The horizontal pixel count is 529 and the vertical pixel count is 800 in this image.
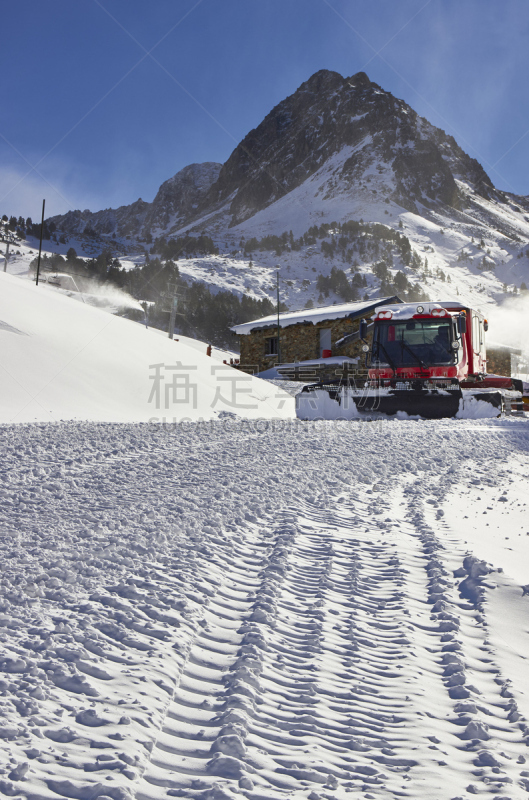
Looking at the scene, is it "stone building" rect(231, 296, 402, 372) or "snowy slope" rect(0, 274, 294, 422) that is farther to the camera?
"stone building" rect(231, 296, 402, 372)

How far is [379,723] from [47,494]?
3698mm

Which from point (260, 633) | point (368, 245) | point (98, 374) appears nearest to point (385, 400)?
point (98, 374)

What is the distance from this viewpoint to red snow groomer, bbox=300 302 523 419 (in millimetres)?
12648

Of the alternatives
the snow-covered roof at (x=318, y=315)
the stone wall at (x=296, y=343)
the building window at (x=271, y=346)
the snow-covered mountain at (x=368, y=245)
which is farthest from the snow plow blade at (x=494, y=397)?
the snow-covered mountain at (x=368, y=245)

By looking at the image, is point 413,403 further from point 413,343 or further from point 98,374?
point 98,374

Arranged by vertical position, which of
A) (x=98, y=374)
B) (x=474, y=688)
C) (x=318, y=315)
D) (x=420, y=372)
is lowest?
(x=474, y=688)

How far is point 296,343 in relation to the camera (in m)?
32.1

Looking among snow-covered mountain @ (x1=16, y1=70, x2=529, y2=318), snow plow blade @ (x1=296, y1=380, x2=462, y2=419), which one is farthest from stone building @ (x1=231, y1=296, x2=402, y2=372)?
snow-covered mountain @ (x1=16, y1=70, x2=529, y2=318)

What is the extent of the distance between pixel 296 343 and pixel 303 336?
0.61 metres

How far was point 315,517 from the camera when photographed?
14.5 ft

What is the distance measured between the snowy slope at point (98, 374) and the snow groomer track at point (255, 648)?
7080 mm

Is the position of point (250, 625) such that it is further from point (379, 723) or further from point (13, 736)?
point (13, 736)

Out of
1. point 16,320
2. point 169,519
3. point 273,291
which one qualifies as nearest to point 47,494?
point 169,519

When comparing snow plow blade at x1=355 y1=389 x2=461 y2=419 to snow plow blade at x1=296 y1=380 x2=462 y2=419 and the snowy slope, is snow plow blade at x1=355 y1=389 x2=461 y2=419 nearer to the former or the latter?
snow plow blade at x1=296 y1=380 x2=462 y2=419
